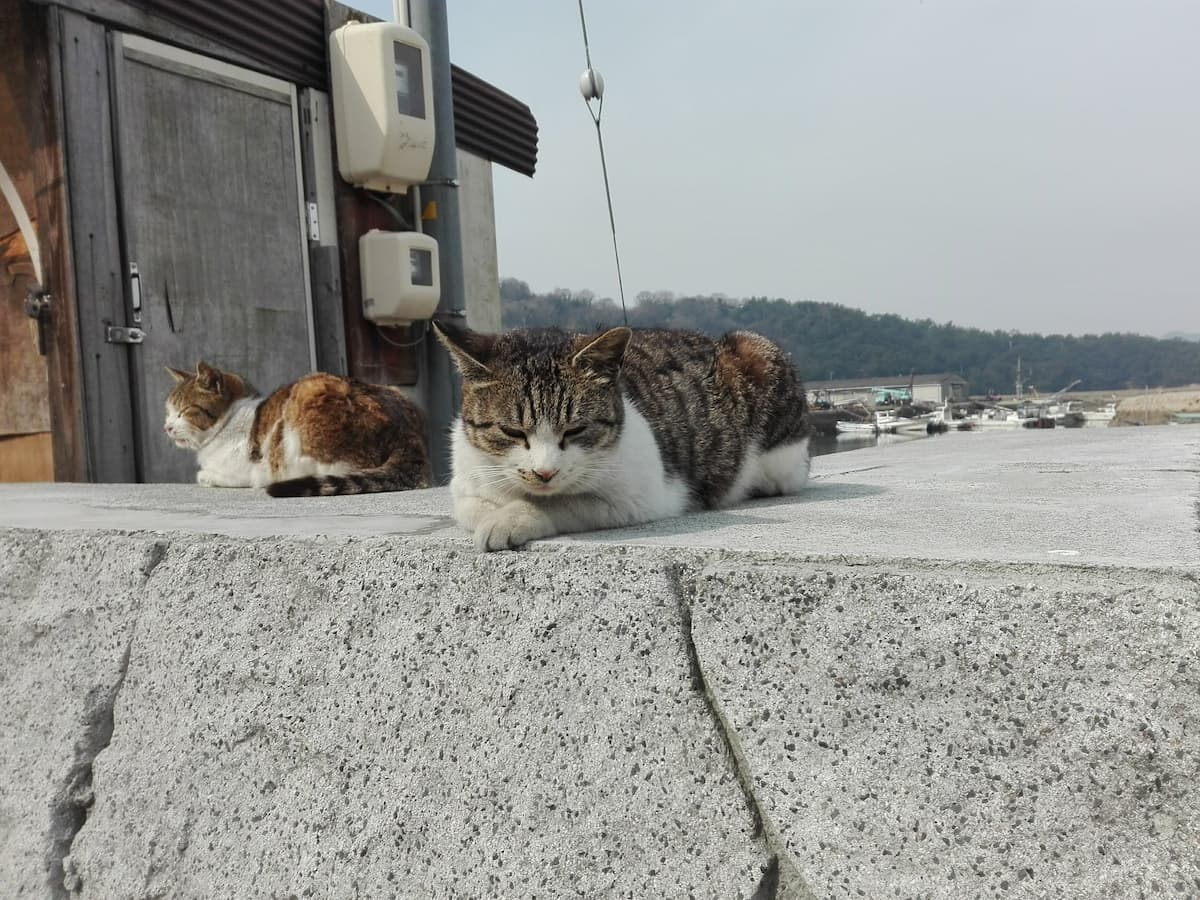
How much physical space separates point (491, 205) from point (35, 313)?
4.10 m

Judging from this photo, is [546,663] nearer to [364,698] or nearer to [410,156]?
[364,698]

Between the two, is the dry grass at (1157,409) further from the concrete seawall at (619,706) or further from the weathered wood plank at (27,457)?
the concrete seawall at (619,706)

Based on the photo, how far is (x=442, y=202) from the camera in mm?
6062

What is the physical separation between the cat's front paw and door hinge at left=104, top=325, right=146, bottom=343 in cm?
387

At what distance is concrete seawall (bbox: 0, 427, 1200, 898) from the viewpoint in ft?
4.03

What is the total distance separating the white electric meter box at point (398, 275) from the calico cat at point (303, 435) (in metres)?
1.65

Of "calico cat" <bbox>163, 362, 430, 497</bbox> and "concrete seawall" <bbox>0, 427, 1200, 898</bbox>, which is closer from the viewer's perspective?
"concrete seawall" <bbox>0, 427, 1200, 898</bbox>

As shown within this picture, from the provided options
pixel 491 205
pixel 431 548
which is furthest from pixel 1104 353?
pixel 431 548

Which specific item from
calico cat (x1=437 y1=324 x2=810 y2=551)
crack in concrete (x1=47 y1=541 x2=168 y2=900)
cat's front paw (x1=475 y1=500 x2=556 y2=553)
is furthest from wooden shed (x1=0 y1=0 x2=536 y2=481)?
cat's front paw (x1=475 y1=500 x2=556 y2=553)

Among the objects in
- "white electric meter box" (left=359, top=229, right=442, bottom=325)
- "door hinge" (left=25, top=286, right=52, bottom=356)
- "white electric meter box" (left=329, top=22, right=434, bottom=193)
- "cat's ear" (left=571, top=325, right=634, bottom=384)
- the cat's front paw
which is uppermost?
"white electric meter box" (left=329, top=22, right=434, bottom=193)

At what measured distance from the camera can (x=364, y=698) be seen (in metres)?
1.76

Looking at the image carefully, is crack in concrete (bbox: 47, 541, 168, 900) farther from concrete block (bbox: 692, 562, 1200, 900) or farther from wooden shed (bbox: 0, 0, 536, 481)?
wooden shed (bbox: 0, 0, 536, 481)

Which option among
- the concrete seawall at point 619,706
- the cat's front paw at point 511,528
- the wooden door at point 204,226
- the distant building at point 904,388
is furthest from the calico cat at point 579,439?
the distant building at point 904,388

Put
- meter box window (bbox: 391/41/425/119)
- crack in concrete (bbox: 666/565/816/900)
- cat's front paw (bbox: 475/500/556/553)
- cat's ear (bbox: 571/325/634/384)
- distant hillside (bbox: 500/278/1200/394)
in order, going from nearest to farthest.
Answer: crack in concrete (bbox: 666/565/816/900) < cat's front paw (bbox: 475/500/556/553) < cat's ear (bbox: 571/325/634/384) < meter box window (bbox: 391/41/425/119) < distant hillside (bbox: 500/278/1200/394)
